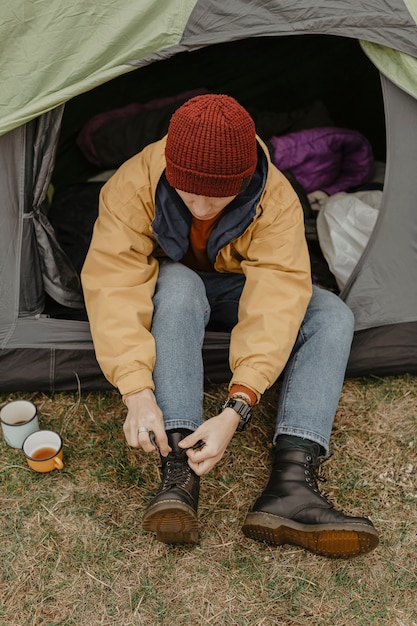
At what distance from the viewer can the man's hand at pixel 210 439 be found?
1557mm

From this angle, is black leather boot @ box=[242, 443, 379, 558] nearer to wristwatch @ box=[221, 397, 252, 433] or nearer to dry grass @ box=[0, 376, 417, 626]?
dry grass @ box=[0, 376, 417, 626]

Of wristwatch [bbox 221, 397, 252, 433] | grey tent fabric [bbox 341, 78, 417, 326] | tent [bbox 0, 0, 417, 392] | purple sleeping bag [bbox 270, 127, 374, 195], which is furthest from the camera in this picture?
purple sleeping bag [bbox 270, 127, 374, 195]

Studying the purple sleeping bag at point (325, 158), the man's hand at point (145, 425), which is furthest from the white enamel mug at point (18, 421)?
the purple sleeping bag at point (325, 158)

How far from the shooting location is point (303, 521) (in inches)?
63.3

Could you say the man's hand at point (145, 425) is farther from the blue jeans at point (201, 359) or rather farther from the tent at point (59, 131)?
the tent at point (59, 131)

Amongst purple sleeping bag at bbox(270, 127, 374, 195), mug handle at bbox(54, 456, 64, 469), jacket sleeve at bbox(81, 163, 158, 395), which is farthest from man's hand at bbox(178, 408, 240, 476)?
purple sleeping bag at bbox(270, 127, 374, 195)

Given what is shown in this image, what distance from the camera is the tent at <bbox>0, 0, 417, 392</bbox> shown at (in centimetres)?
172

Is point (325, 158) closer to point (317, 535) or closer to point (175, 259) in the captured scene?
point (175, 259)

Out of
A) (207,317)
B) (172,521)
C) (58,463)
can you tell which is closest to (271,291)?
(207,317)

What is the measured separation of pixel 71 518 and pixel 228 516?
1.29 feet

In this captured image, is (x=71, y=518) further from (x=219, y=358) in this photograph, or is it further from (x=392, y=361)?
(x=392, y=361)

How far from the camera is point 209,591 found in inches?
63.3

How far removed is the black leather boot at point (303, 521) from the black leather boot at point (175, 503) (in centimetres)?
14

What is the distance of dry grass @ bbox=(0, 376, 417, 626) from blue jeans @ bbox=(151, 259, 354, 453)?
23 centimetres
